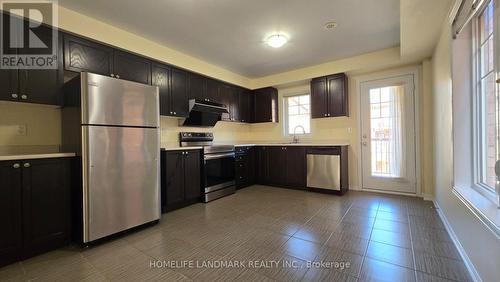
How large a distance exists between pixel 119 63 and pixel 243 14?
1.72 m

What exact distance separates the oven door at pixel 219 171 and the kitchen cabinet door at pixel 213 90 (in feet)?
3.70

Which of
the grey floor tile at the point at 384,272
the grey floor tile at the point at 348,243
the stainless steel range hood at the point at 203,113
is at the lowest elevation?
the grey floor tile at the point at 384,272

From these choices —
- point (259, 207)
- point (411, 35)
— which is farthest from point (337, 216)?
point (411, 35)

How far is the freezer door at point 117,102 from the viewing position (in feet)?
6.82

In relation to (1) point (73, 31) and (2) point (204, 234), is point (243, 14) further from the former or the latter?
(2) point (204, 234)

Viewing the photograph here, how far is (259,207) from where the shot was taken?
319 cm

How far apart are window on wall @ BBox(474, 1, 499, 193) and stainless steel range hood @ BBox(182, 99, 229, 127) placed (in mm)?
3392

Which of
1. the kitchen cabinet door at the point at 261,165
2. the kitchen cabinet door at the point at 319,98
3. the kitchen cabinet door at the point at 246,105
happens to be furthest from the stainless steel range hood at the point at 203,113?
the kitchen cabinet door at the point at 319,98

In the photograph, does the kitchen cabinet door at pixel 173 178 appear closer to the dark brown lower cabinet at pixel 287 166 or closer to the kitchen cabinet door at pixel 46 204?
the kitchen cabinet door at pixel 46 204

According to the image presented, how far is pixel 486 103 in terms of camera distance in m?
1.69

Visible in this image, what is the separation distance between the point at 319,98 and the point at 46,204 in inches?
166

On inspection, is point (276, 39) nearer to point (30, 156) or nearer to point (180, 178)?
point (180, 178)

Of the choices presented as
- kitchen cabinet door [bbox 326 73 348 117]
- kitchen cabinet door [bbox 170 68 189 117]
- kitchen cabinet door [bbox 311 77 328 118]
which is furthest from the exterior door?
kitchen cabinet door [bbox 170 68 189 117]

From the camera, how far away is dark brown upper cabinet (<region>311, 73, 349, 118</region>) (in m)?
3.98
